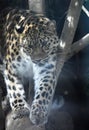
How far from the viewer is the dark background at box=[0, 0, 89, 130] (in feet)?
20.2

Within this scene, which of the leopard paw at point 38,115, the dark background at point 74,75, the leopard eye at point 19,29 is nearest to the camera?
the leopard paw at point 38,115

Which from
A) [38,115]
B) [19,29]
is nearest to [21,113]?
[38,115]

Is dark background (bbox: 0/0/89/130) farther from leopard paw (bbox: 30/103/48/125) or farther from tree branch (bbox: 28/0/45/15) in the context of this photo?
leopard paw (bbox: 30/103/48/125)

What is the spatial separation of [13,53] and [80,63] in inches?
77.5

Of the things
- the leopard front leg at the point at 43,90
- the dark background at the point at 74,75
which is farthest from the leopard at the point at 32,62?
the dark background at the point at 74,75

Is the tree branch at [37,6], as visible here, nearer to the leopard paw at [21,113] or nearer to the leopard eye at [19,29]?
the leopard eye at [19,29]

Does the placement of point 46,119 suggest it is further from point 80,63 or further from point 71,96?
point 80,63

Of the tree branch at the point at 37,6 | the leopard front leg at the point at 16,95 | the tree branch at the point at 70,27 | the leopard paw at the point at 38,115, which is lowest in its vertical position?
the leopard paw at the point at 38,115

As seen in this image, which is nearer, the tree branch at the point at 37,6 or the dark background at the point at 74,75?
the tree branch at the point at 37,6

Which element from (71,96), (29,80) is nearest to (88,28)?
(71,96)

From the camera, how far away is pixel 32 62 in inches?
190

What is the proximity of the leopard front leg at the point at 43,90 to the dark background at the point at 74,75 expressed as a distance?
44.1 inches

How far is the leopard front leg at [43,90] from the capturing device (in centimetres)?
463

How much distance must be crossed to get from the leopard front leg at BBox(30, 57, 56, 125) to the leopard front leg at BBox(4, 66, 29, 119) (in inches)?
5.3
